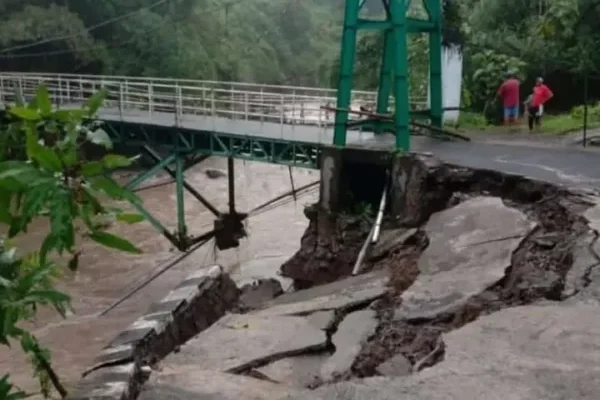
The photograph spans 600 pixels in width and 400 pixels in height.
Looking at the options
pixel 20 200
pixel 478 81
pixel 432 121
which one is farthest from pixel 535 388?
pixel 478 81

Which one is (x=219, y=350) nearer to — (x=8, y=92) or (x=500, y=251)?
(x=500, y=251)

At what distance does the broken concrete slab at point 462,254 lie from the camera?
5.76m

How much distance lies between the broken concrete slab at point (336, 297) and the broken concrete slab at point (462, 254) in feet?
1.15

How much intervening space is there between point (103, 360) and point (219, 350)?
2.48ft

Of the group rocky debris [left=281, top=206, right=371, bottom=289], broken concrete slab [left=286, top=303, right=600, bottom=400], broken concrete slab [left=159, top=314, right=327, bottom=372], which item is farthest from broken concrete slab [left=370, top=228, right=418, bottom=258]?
broken concrete slab [left=286, top=303, right=600, bottom=400]

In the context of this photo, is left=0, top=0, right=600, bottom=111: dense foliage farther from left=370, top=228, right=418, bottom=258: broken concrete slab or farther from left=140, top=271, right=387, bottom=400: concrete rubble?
left=140, top=271, right=387, bottom=400: concrete rubble

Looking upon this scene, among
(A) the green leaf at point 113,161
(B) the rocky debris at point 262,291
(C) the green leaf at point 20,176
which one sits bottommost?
(B) the rocky debris at point 262,291

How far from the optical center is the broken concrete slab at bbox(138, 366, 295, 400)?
4.35 meters

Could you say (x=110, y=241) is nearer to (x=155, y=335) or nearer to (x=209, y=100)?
(x=155, y=335)

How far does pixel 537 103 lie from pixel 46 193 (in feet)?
46.6

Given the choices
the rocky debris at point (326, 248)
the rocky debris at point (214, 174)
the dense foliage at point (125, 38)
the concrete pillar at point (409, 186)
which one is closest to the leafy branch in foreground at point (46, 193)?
the concrete pillar at point (409, 186)

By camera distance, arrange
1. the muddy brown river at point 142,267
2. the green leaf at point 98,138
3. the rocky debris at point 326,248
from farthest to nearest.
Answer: the muddy brown river at point 142,267 < the rocky debris at point 326,248 < the green leaf at point 98,138

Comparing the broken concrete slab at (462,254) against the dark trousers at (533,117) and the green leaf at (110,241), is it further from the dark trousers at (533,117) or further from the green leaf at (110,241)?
the dark trousers at (533,117)

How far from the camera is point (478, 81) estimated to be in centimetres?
1900
